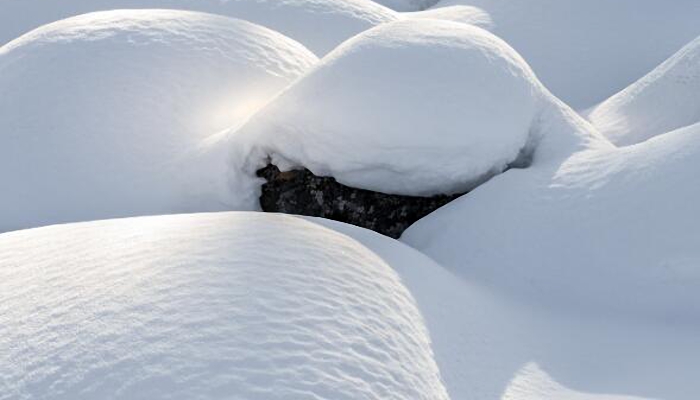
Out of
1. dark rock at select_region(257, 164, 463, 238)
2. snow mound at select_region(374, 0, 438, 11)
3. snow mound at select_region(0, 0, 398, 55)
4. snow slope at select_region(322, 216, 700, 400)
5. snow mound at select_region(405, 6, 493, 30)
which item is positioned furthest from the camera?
snow mound at select_region(374, 0, 438, 11)

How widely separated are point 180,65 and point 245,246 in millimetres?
1422

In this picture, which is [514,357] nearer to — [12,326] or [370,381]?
[370,381]

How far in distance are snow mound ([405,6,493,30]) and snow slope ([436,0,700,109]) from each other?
0.17 ft

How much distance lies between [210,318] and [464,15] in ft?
12.0

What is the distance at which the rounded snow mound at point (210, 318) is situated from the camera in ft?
4.57

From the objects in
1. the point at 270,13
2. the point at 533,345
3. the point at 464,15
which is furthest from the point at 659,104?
the point at 270,13

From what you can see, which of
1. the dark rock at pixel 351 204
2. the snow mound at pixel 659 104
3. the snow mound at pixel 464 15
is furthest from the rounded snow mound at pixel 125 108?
the snow mound at pixel 464 15

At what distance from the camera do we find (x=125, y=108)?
2824mm

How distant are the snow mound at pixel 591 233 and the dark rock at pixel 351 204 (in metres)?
0.06

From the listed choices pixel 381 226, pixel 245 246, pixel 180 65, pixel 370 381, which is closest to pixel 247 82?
pixel 180 65

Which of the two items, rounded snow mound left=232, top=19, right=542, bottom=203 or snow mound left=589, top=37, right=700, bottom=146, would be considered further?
snow mound left=589, top=37, right=700, bottom=146

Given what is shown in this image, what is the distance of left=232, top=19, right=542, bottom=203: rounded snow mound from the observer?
7.84 feet

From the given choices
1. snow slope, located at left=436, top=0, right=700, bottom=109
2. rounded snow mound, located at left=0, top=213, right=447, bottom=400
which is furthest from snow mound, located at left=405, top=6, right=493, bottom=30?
rounded snow mound, located at left=0, top=213, right=447, bottom=400

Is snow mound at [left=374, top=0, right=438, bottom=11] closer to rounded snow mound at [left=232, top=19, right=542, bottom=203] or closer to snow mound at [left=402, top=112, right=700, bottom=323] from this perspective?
rounded snow mound at [left=232, top=19, right=542, bottom=203]
